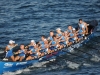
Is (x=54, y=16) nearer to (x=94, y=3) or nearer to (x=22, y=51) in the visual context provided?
(x=94, y=3)

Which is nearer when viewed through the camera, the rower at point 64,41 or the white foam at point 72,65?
the white foam at point 72,65

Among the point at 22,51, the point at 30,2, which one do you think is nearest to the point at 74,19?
the point at 30,2

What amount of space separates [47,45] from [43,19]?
13637mm

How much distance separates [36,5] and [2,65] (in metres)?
23.6

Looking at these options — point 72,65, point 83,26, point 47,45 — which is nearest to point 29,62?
point 47,45

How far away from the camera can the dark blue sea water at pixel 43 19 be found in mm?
32219

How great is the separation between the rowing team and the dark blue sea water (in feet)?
4.32

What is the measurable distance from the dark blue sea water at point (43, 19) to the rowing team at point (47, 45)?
4.32 ft

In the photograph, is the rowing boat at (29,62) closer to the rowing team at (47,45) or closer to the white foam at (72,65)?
the rowing team at (47,45)

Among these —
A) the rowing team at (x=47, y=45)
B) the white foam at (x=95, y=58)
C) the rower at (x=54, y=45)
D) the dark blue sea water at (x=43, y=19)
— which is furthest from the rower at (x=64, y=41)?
the white foam at (x=95, y=58)

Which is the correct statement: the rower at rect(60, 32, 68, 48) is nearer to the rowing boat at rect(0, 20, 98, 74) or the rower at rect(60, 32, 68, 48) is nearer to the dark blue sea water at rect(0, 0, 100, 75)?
the rowing boat at rect(0, 20, 98, 74)

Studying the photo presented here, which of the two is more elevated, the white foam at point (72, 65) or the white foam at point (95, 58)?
the white foam at point (95, 58)

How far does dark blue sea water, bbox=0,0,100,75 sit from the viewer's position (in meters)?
32.2

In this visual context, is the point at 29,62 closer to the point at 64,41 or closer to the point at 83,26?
the point at 64,41
